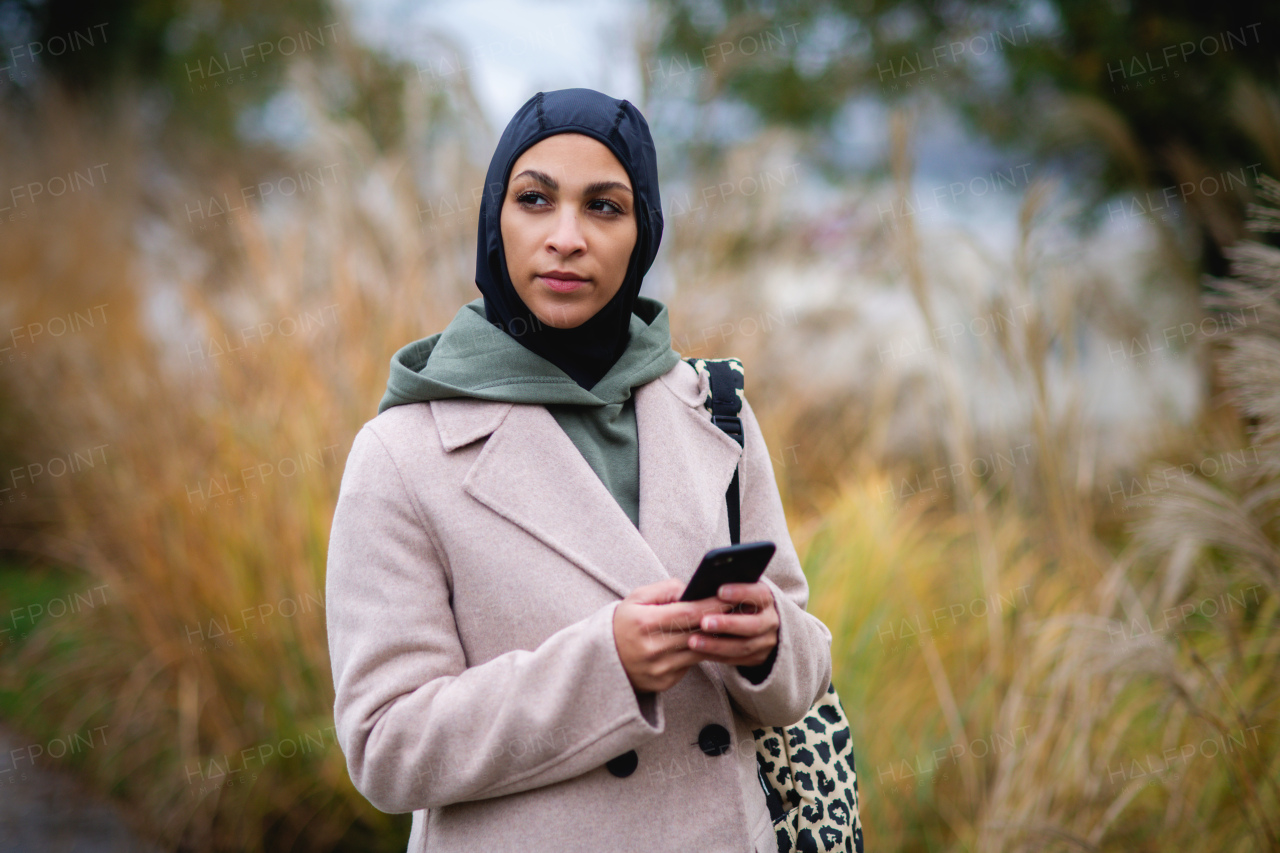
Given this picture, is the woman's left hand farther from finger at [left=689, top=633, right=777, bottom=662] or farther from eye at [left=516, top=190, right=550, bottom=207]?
eye at [left=516, top=190, right=550, bottom=207]

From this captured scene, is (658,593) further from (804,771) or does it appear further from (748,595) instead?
(804,771)

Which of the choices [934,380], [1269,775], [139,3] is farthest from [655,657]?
[139,3]

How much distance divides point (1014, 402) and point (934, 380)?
0.76 meters

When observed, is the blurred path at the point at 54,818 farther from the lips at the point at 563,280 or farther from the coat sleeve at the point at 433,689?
the lips at the point at 563,280

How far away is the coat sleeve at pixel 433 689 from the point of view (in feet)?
3.81

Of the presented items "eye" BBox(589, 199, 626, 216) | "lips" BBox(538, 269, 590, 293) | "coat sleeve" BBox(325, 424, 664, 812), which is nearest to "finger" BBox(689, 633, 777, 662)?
"coat sleeve" BBox(325, 424, 664, 812)

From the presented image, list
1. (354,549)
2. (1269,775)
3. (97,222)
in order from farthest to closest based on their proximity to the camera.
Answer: (97,222), (1269,775), (354,549)

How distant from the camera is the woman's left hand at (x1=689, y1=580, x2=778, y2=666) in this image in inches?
45.3

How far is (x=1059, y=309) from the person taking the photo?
9.58 feet

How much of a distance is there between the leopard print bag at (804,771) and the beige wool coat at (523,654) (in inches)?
2.1

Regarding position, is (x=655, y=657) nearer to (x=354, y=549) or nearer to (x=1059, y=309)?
(x=354, y=549)

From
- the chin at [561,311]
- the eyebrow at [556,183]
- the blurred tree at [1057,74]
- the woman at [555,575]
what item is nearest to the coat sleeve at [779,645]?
the woman at [555,575]

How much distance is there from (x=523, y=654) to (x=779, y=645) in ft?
1.20

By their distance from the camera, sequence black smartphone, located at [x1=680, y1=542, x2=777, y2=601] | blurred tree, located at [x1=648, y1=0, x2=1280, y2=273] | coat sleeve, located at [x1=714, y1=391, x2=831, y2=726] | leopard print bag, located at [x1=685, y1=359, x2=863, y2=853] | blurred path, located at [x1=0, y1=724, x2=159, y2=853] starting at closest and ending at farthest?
black smartphone, located at [x1=680, y1=542, x2=777, y2=601]
coat sleeve, located at [x1=714, y1=391, x2=831, y2=726]
leopard print bag, located at [x1=685, y1=359, x2=863, y2=853]
blurred path, located at [x1=0, y1=724, x2=159, y2=853]
blurred tree, located at [x1=648, y1=0, x2=1280, y2=273]
